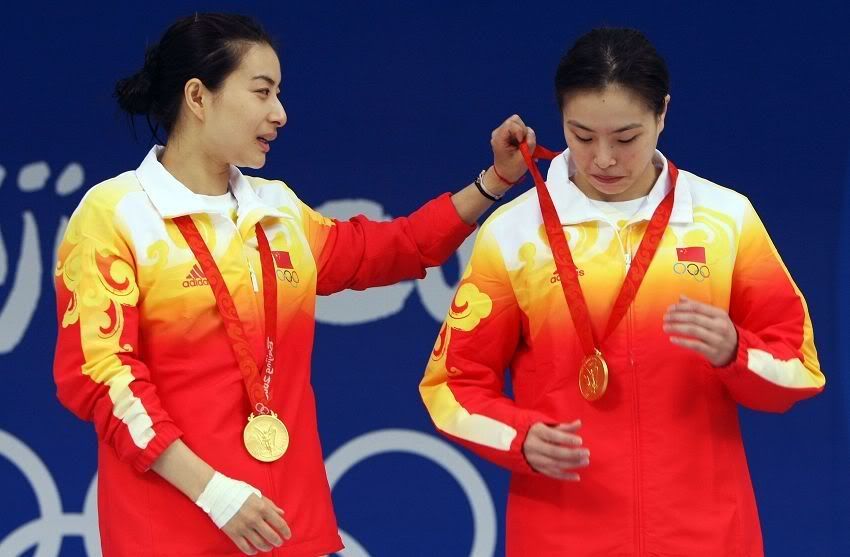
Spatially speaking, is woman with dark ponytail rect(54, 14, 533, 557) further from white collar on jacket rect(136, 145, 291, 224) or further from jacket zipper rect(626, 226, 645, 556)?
jacket zipper rect(626, 226, 645, 556)

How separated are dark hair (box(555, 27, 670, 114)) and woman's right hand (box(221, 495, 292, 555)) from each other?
967 mm

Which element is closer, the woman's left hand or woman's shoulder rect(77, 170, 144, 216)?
the woman's left hand

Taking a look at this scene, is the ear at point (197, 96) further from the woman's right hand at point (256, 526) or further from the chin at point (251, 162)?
the woman's right hand at point (256, 526)

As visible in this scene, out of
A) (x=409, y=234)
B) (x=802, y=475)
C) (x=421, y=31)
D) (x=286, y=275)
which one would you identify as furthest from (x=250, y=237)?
(x=802, y=475)

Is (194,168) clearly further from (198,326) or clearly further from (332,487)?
(332,487)

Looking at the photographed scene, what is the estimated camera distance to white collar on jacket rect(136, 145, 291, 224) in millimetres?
2846

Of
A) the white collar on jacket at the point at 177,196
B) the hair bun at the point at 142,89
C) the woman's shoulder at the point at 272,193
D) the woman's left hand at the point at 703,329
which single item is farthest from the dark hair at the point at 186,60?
the woman's left hand at the point at 703,329

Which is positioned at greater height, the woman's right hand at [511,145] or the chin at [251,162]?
the woman's right hand at [511,145]

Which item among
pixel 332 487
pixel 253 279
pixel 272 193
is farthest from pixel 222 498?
pixel 332 487

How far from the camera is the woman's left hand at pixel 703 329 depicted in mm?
2600

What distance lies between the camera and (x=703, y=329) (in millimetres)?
2600

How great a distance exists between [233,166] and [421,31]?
1.34m

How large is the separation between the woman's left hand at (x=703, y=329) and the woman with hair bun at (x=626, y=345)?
43mm

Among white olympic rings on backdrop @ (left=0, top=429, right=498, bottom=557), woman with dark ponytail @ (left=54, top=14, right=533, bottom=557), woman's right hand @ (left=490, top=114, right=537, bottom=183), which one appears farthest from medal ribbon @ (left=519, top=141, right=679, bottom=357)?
white olympic rings on backdrop @ (left=0, top=429, right=498, bottom=557)
